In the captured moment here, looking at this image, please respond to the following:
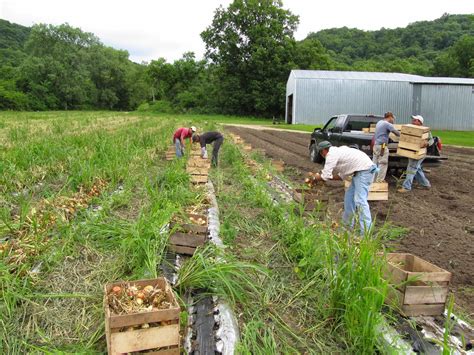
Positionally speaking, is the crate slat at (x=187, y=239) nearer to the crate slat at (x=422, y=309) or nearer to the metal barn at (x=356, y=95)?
the crate slat at (x=422, y=309)

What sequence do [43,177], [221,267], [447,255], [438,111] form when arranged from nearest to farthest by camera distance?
[221,267] → [447,255] → [43,177] → [438,111]

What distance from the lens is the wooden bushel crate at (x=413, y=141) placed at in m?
8.63

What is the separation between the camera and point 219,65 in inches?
2108

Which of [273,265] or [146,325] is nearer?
[146,325]

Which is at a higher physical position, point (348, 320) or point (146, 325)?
point (146, 325)

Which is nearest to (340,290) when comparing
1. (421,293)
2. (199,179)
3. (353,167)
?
(421,293)

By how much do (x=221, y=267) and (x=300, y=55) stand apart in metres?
50.1

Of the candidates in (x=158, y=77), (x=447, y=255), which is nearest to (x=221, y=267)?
(x=447, y=255)

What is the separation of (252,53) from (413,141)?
44.6 m

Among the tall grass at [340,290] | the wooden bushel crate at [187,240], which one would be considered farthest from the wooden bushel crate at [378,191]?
the wooden bushel crate at [187,240]

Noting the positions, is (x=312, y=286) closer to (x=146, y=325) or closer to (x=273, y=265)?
(x=273, y=265)

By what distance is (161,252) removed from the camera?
3844mm

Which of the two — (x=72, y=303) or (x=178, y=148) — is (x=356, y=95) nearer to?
(x=178, y=148)

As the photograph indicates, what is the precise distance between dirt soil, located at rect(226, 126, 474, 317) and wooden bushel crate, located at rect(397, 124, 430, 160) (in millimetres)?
778
